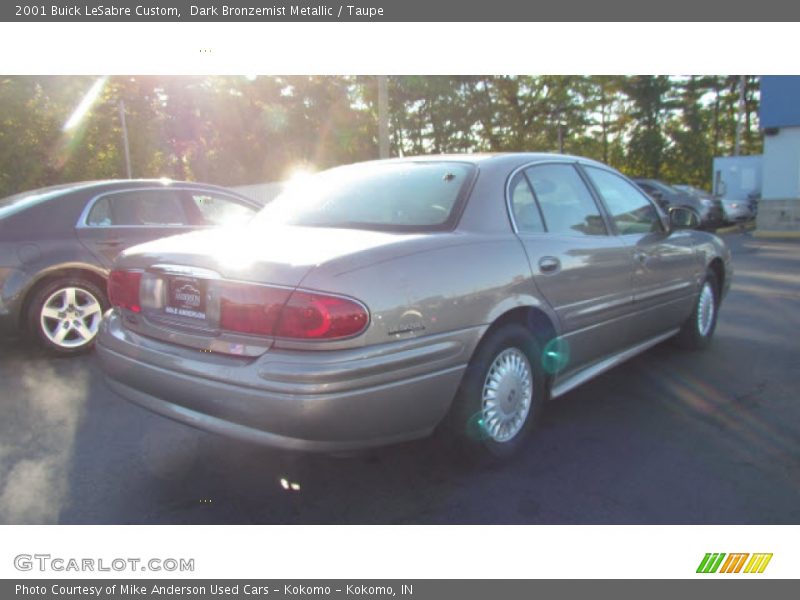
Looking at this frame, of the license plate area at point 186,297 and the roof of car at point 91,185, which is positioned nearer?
the license plate area at point 186,297

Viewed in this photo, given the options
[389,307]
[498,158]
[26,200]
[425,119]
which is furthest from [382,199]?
[425,119]

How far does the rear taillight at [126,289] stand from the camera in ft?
10.2

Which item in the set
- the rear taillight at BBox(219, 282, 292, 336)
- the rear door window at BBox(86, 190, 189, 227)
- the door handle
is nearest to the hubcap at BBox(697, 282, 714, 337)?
the door handle

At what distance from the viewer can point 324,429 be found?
98.1 inches

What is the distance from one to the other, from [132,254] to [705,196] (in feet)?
61.9

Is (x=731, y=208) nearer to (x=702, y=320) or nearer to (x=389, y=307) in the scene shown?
(x=702, y=320)

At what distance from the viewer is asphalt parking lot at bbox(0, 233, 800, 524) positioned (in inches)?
110

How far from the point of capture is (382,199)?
351cm

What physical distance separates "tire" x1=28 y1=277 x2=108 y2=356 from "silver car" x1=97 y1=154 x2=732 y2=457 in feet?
7.27

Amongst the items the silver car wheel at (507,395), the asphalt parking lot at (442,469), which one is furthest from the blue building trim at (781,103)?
the silver car wheel at (507,395)

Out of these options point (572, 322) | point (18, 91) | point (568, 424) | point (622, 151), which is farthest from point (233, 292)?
point (622, 151)

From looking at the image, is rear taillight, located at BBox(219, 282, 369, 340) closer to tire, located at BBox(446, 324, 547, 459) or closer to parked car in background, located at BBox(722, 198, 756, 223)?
tire, located at BBox(446, 324, 547, 459)

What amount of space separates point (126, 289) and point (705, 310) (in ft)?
14.2

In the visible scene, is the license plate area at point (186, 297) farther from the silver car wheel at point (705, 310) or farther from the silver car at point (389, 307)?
the silver car wheel at point (705, 310)
